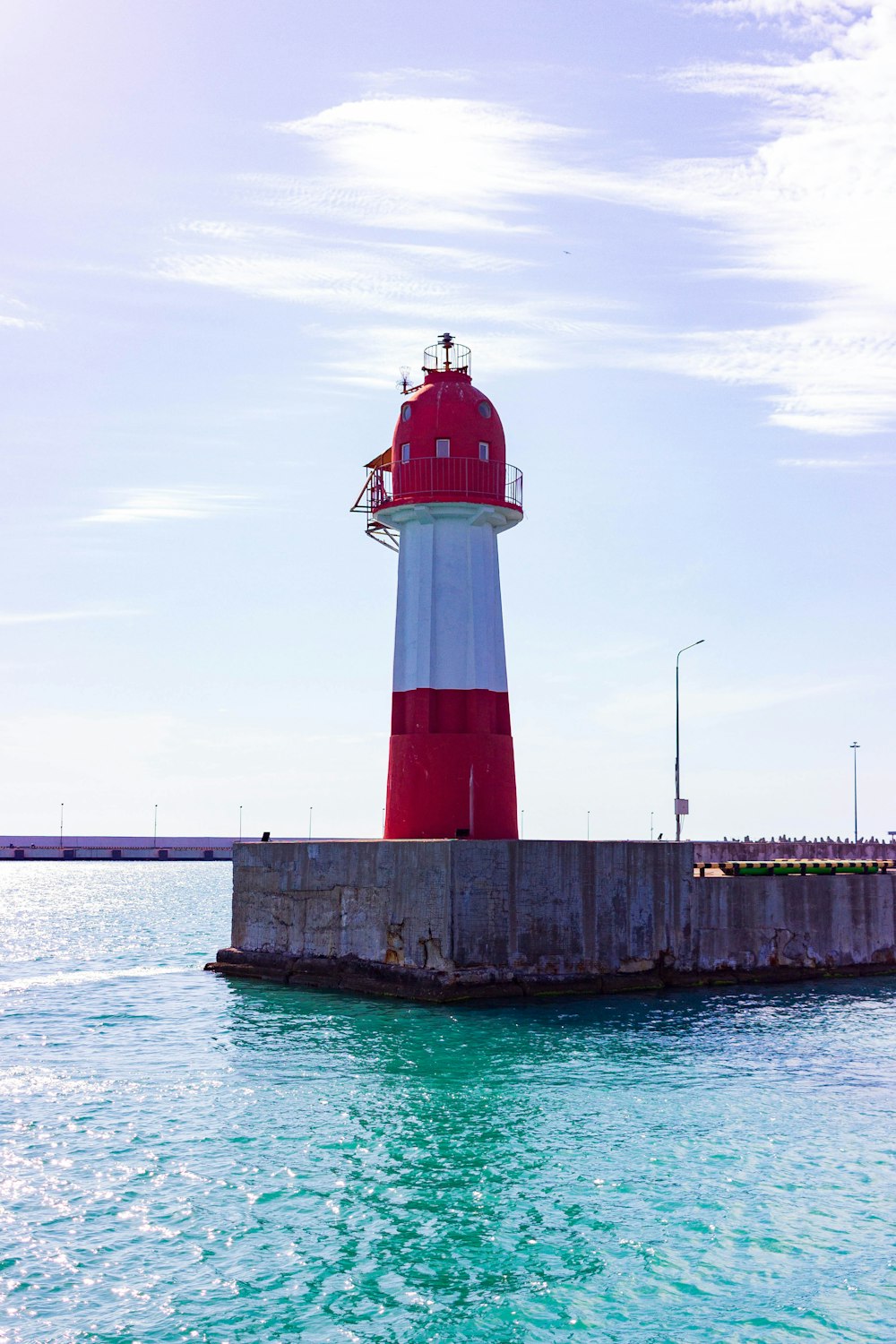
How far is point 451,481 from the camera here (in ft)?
114

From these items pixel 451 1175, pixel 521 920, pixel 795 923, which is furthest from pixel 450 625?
pixel 451 1175

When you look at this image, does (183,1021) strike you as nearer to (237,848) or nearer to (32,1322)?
(237,848)

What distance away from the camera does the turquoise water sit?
12391 millimetres

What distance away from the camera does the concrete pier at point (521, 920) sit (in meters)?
29.4

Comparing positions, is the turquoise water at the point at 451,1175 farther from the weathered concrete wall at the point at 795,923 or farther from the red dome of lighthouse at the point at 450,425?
the red dome of lighthouse at the point at 450,425

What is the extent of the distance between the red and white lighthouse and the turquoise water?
22.1 ft

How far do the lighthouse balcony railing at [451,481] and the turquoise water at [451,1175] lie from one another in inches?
551

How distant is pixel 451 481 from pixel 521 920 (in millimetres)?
12400

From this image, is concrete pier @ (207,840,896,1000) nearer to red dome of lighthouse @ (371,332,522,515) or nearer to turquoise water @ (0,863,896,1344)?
turquoise water @ (0,863,896,1344)

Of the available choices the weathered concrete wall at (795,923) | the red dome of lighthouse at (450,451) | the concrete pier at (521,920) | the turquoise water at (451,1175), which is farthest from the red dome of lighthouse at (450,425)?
the turquoise water at (451,1175)

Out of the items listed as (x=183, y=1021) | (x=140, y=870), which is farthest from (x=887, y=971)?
(x=140, y=870)

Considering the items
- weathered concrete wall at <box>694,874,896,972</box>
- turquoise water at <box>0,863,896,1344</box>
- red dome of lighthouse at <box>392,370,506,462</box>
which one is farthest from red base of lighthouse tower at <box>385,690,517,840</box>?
red dome of lighthouse at <box>392,370,506,462</box>

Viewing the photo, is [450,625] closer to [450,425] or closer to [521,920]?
[450,425]

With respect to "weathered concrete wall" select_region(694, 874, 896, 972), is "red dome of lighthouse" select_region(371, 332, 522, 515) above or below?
above
